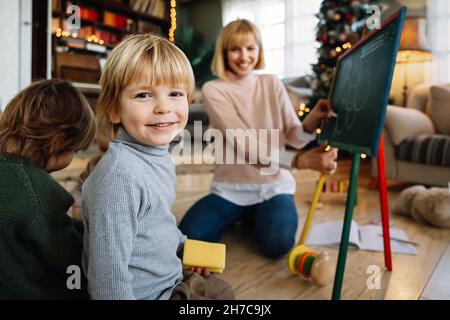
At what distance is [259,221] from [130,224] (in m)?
0.86

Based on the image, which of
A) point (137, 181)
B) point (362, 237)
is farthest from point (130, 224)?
point (362, 237)

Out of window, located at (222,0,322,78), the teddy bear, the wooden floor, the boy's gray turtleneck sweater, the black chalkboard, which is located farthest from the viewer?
window, located at (222,0,322,78)

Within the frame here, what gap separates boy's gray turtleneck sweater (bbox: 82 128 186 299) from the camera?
0.52m

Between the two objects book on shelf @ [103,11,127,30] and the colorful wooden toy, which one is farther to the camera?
book on shelf @ [103,11,127,30]

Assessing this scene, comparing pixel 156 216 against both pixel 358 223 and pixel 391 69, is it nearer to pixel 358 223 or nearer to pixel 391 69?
pixel 391 69

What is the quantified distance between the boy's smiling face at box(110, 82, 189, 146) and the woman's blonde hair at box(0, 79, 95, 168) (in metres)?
0.15

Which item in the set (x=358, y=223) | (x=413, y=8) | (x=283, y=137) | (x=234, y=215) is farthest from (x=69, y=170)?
(x=413, y=8)

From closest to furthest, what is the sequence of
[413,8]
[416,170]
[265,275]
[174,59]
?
[174,59] → [265,275] → [416,170] → [413,8]

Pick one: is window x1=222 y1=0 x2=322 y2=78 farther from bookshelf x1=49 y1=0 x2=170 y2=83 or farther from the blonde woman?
the blonde woman

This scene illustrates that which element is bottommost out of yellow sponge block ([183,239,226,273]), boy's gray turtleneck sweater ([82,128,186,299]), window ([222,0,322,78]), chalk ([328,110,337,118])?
yellow sponge block ([183,239,226,273])

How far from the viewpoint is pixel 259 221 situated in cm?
135

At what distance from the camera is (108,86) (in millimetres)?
606

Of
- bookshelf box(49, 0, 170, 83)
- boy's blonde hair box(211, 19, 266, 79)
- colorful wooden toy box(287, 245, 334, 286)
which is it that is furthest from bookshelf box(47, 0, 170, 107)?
colorful wooden toy box(287, 245, 334, 286)

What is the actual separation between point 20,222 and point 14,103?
0.24 m
